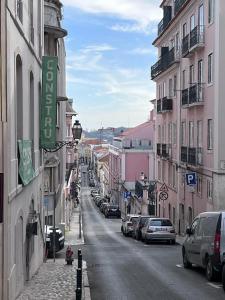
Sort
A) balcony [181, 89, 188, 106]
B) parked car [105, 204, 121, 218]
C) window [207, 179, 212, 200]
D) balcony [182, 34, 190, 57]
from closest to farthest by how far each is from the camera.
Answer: window [207, 179, 212, 200] → balcony [182, 34, 190, 57] → balcony [181, 89, 188, 106] → parked car [105, 204, 121, 218]

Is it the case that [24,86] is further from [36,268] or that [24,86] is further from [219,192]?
[219,192]

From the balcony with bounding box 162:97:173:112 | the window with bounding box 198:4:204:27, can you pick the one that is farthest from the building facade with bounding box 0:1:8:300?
the balcony with bounding box 162:97:173:112

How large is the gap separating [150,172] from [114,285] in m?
62.7

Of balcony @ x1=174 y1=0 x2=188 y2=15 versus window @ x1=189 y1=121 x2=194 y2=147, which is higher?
balcony @ x1=174 y1=0 x2=188 y2=15

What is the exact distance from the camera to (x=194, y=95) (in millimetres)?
35594

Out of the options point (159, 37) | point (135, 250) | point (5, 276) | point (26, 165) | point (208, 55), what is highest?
point (159, 37)

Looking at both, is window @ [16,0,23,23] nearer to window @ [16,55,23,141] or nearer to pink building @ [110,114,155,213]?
window @ [16,55,23,141]

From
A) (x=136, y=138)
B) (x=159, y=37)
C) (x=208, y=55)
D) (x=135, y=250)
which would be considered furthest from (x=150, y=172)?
(x=135, y=250)

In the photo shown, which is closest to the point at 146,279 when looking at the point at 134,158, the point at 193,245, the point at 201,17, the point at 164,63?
the point at 193,245

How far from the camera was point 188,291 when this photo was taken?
549 inches

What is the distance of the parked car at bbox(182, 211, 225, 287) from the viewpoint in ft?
49.5

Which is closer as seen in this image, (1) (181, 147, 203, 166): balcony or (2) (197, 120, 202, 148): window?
(1) (181, 147, 203, 166): balcony

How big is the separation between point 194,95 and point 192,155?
11.6 ft

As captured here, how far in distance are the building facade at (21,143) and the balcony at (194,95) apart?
666 inches
